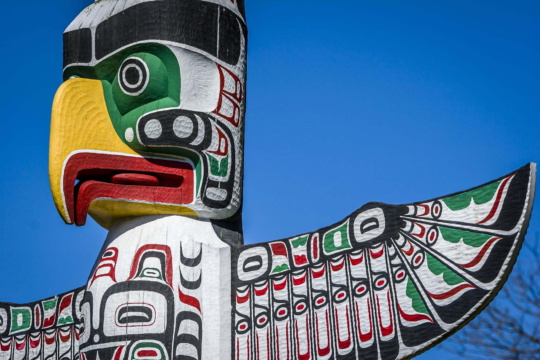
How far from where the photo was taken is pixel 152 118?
6652mm

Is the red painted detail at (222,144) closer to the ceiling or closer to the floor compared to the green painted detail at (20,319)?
closer to the ceiling

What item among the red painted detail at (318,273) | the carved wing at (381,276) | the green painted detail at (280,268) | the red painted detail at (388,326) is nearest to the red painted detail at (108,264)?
the carved wing at (381,276)

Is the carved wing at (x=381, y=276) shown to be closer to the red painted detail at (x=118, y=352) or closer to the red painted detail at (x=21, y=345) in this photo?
the red painted detail at (x=118, y=352)

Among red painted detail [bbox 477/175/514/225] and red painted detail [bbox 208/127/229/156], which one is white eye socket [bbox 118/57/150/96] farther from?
red painted detail [bbox 477/175/514/225]

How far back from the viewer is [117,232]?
6.81 metres

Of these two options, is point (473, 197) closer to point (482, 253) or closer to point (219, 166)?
point (482, 253)

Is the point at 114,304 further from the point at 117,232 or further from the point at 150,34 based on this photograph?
the point at 150,34

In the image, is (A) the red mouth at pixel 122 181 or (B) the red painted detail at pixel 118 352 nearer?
(B) the red painted detail at pixel 118 352

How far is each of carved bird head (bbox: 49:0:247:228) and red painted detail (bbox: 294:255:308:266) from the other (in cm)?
80

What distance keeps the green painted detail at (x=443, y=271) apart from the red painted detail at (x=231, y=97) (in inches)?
81.8

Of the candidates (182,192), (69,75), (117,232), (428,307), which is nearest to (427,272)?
(428,307)

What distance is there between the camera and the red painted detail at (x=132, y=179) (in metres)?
6.60

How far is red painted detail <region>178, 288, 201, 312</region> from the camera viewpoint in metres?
6.27

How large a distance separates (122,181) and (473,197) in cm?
260
